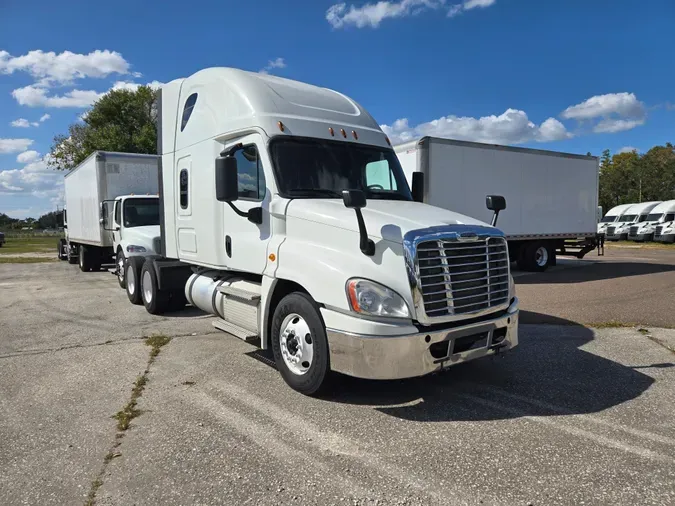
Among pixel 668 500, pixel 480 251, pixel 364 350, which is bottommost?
pixel 668 500

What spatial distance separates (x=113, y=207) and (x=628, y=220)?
36.6 meters

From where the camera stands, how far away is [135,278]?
9328 mm

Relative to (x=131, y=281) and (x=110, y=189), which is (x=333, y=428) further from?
(x=110, y=189)

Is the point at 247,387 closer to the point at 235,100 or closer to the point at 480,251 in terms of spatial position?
the point at 480,251

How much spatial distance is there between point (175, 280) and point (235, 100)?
371 cm

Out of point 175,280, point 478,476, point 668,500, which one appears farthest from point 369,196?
point 175,280

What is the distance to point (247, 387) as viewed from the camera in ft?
16.0

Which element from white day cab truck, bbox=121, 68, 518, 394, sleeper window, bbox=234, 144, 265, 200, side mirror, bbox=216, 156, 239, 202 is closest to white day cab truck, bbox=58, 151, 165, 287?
white day cab truck, bbox=121, 68, 518, 394

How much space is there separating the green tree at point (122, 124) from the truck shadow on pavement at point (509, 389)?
116 ft

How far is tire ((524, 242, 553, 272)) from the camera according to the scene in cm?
1569

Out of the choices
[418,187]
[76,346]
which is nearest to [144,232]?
[76,346]

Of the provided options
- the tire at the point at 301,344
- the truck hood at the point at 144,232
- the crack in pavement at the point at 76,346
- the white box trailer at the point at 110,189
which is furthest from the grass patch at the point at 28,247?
the tire at the point at 301,344

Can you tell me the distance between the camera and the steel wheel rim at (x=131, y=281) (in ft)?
31.0

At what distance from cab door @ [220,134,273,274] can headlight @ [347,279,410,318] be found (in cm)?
145
